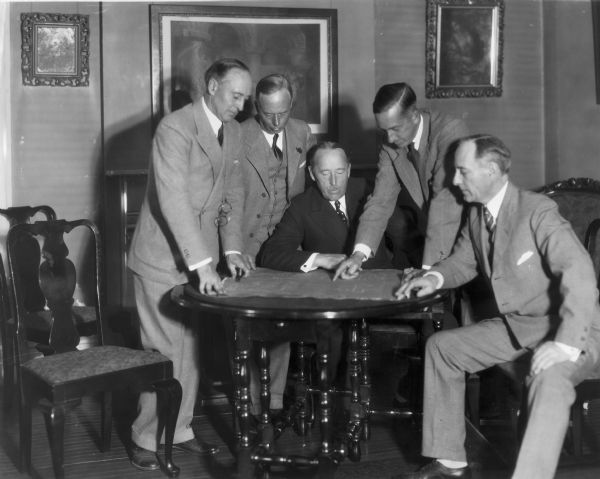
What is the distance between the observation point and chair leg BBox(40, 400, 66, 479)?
127 inches

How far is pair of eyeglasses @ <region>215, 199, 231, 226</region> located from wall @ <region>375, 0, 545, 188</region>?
9.09 ft

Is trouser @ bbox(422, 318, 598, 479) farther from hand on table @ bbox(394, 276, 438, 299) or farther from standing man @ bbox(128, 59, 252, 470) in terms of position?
standing man @ bbox(128, 59, 252, 470)

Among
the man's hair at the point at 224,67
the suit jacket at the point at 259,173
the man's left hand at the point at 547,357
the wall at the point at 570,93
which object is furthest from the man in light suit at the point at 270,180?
the wall at the point at 570,93

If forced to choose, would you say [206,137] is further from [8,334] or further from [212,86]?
[8,334]

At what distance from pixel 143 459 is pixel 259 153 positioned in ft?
5.21

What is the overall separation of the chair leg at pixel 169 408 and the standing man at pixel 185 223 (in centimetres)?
13

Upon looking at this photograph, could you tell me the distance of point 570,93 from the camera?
19.4ft

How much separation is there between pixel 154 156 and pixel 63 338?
3.39 ft

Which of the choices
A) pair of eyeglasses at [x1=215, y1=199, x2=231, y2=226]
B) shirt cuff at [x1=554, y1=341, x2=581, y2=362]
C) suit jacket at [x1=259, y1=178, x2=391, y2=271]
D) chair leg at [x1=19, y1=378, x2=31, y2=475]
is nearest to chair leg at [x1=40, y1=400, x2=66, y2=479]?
chair leg at [x1=19, y1=378, x2=31, y2=475]

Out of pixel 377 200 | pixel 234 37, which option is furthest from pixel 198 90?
pixel 377 200

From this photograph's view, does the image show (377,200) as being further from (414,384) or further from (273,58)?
(273,58)

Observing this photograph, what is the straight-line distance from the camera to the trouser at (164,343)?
3717 millimetres

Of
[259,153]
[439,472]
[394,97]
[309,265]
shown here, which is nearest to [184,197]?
[309,265]

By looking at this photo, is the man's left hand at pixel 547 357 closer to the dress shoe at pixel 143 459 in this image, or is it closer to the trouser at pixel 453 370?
the trouser at pixel 453 370
